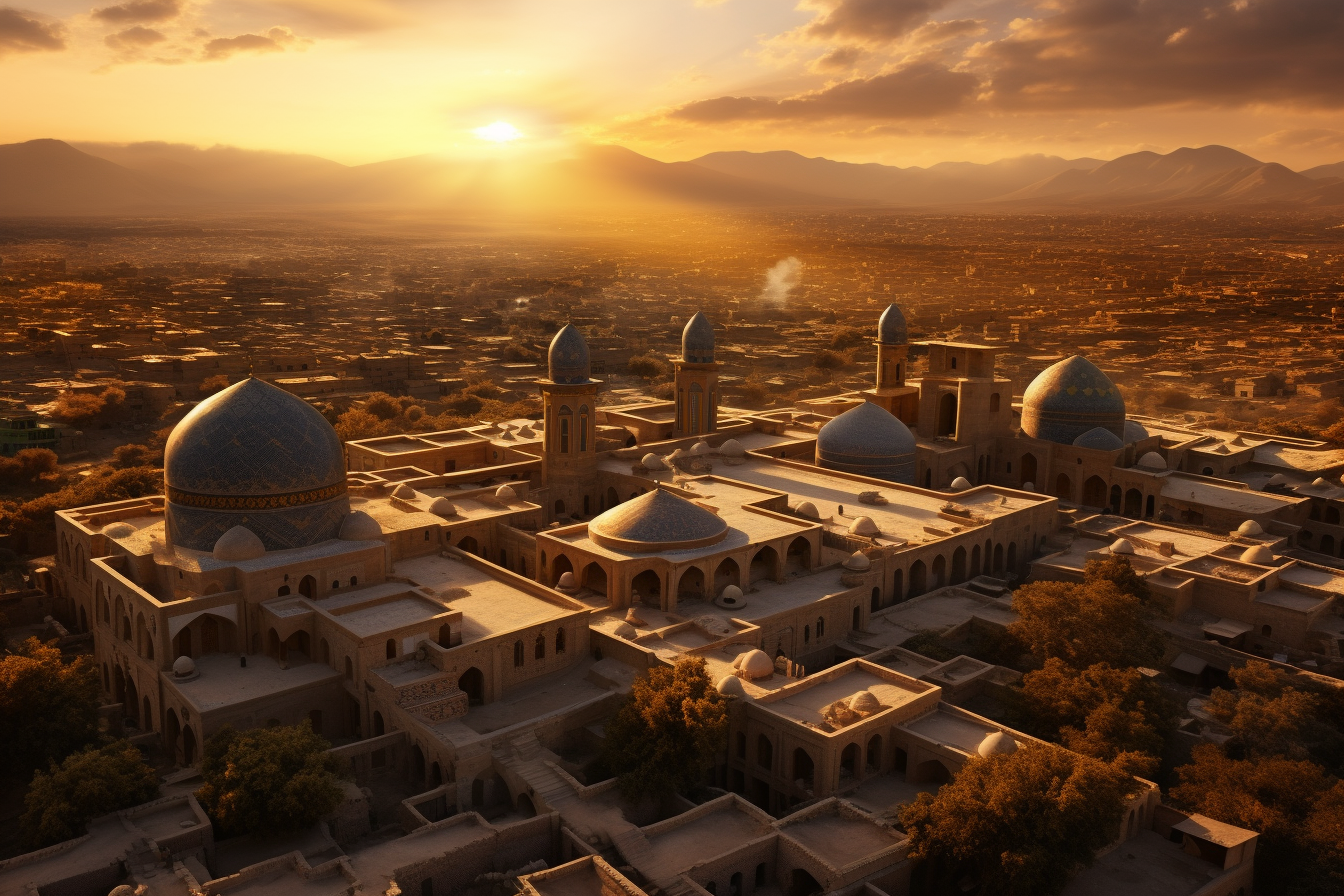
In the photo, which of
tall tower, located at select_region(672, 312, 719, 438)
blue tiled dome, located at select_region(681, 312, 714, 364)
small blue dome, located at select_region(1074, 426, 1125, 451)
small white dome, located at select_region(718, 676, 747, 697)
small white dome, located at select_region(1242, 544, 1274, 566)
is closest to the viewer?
small white dome, located at select_region(718, 676, 747, 697)

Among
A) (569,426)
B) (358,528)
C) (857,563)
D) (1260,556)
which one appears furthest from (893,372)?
(358,528)

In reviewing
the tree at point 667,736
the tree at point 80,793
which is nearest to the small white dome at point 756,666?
the tree at point 667,736

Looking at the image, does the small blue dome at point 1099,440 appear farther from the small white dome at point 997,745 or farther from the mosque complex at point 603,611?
the small white dome at point 997,745

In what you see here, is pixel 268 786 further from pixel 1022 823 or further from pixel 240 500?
pixel 1022 823

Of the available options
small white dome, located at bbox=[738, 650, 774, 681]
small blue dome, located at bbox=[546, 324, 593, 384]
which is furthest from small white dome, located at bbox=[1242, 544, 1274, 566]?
small blue dome, located at bbox=[546, 324, 593, 384]

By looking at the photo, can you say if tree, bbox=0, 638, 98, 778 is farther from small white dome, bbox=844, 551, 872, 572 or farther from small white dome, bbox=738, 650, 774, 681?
small white dome, bbox=844, 551, 872, 572

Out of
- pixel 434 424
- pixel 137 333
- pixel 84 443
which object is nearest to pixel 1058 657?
pixel 434 424

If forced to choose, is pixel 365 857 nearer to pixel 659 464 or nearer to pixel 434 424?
pixel 659 464
